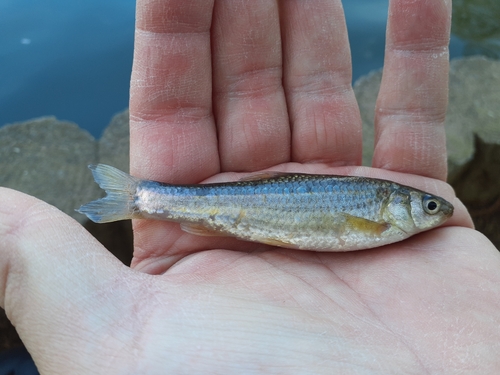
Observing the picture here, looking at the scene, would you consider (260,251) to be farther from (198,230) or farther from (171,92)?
(171,92)

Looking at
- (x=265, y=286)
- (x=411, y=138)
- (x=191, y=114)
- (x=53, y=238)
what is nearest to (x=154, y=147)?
(x=191, y=114)

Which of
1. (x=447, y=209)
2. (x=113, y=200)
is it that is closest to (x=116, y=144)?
(x=113, y=200)

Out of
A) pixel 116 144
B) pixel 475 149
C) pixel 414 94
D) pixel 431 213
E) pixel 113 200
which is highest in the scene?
pixel 414 94

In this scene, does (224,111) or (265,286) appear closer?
(265,286)

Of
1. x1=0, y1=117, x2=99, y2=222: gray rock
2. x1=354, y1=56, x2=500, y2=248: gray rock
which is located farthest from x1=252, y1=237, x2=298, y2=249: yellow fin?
x1=354, y1=56, x2=500, y2=248: gray rock

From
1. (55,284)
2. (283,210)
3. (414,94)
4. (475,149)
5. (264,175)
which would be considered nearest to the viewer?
(55,284)

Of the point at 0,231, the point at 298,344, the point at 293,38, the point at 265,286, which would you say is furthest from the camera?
the point at 293,38

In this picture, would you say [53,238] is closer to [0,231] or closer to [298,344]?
[0,231]
